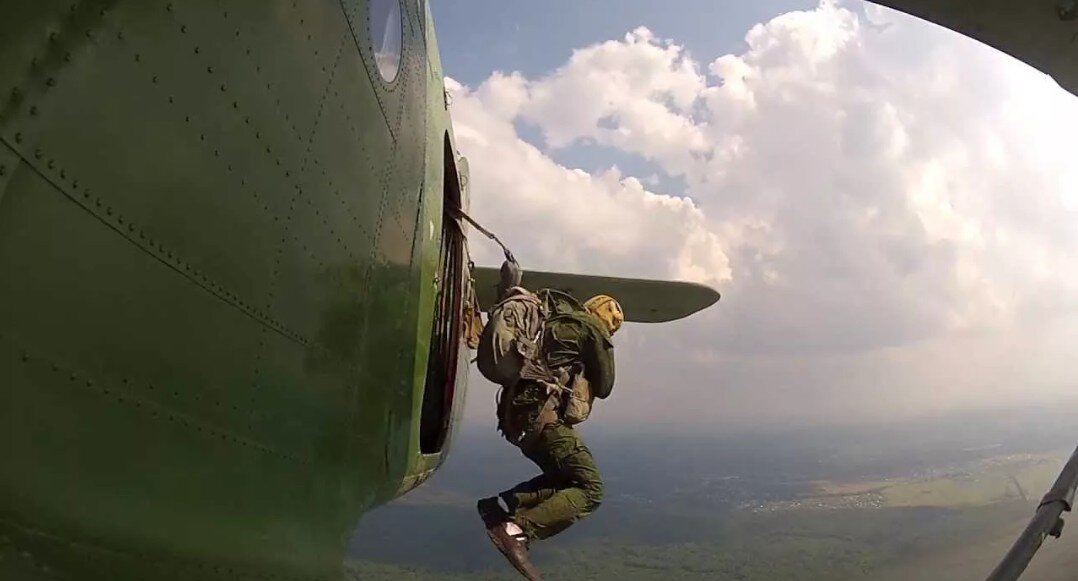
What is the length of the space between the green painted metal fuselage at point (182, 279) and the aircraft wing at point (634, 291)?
23.2ft

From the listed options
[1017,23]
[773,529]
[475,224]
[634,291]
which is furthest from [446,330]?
[773,529]

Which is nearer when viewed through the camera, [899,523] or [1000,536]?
[1000,536]

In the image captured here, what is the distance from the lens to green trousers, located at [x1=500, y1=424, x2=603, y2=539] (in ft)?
16.2

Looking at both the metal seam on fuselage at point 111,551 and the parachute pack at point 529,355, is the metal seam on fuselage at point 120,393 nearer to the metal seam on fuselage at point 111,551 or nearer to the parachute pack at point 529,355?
the metal seam on fuselage at point 111,551

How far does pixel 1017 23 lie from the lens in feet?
12.1

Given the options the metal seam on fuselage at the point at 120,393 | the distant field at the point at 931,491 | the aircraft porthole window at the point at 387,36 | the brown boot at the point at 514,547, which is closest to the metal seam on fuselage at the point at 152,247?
the metal seam on fuselage at the point at 120,393

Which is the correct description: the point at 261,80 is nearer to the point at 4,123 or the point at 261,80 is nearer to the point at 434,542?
the point at 4,123

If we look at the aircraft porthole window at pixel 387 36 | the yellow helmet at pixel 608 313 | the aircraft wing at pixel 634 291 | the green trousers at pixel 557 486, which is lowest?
the green trousers at pixel 557 486

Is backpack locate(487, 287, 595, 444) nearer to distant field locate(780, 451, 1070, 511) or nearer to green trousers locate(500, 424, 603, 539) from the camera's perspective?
green trousers locate(500, 424, 603, 539)

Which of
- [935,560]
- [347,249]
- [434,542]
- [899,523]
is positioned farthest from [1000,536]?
[347,249]

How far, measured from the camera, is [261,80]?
2.19 meters

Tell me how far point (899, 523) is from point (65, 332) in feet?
285

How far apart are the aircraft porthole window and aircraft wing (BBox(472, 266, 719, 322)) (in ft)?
20.7

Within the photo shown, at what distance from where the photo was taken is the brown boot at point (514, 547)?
4.68m
